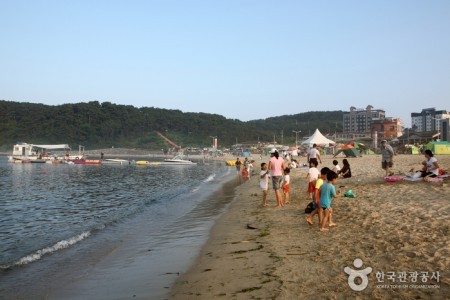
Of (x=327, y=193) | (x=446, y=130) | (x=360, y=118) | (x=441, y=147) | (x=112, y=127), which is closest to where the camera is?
(x=327, y=193)

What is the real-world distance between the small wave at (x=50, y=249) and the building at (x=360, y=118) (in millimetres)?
176377

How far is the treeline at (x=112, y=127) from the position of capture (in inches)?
5965

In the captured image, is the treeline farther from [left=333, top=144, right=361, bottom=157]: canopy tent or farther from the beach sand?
the beach sand

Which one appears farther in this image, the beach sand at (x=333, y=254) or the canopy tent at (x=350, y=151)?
A: the canopy tent at (x=350, y=151)

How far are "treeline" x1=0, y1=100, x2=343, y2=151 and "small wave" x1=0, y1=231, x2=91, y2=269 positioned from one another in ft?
446

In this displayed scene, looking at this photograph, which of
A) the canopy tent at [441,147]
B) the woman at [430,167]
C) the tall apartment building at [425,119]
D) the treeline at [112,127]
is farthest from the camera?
the tall apartment building at [425,119]

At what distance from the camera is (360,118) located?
179250 mm

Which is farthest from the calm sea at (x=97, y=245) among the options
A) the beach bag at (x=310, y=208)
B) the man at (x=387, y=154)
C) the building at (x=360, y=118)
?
the building at (x=360, y=118)

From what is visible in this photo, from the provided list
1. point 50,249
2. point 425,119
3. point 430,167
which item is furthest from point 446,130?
point 425,119

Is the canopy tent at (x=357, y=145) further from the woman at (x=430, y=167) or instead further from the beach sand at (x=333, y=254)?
the beach sand at (x=333, y=254)

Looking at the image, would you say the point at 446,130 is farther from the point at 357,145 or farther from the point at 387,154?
the point at 387,154

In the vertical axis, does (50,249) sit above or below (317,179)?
below

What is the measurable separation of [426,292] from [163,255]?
530cm

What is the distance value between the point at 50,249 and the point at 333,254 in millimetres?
7086
